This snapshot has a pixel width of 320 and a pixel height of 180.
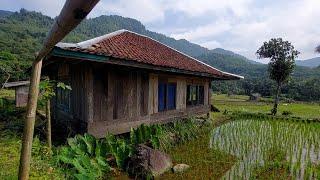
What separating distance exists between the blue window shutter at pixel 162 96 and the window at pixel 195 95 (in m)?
2.50

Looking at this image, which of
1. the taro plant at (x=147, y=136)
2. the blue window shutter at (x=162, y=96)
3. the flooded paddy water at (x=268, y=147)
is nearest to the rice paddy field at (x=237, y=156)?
the flooded paddy water at (x=268, y=147)

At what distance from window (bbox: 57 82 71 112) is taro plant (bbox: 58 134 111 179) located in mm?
3155

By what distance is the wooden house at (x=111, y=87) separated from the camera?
30.7 feet

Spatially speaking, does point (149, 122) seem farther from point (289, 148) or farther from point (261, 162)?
point (289, 148)

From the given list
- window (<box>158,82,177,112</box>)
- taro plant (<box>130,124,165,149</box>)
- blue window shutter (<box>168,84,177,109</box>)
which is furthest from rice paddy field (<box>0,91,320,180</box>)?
window (<box>158,82,177,112</box>)

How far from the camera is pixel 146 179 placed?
8070mm

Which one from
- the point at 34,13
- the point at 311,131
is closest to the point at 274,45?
the point at 311,131

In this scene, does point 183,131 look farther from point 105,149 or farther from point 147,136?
point 105,149

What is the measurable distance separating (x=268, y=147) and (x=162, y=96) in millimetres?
4832

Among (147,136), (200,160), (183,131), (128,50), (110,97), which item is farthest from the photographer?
(183,131)

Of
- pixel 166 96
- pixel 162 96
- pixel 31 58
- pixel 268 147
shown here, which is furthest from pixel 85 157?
pixel 268 147

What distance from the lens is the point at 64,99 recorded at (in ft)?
40.7

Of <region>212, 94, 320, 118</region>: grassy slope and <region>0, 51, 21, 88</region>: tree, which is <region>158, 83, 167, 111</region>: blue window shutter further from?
<region>212, 94, 320, 118</region>: grassy slope

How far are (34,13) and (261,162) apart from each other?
142507 mm
